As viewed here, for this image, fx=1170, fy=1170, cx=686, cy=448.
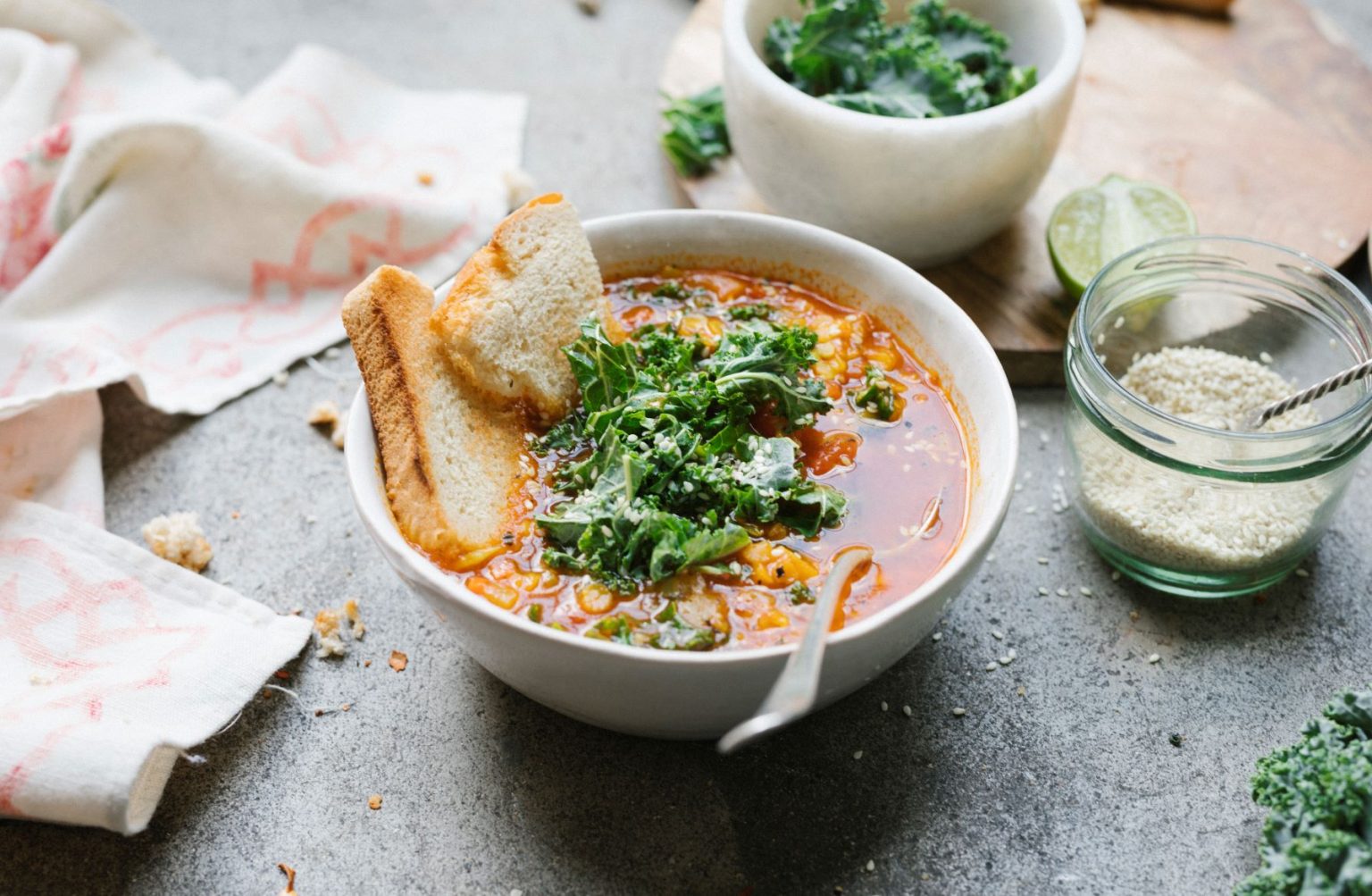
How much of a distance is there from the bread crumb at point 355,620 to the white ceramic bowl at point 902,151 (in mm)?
1826

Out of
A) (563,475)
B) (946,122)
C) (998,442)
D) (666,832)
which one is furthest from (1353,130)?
(666,832)

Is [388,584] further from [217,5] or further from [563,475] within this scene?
[217,5]

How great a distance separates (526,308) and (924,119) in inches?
54.7

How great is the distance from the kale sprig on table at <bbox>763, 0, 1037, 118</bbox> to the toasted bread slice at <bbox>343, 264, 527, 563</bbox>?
1610 mm

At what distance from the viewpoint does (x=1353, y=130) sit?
4.25 meters

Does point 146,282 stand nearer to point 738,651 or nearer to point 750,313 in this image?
point 750,313

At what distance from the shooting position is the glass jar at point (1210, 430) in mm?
2842

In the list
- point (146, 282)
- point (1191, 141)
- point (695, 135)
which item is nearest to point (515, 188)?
point (695, 135)

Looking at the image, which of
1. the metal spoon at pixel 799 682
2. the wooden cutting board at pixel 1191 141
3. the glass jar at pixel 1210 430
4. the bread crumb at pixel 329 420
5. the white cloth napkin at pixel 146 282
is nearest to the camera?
the metal spoon at pixel 799 682

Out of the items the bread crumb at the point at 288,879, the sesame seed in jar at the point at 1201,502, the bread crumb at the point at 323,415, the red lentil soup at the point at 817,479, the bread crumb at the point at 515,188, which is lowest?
the bread crumb at the point at 288,879

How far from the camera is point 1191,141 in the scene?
165 inches

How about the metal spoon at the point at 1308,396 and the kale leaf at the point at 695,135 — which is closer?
the metal spoon at the point at 1308,396

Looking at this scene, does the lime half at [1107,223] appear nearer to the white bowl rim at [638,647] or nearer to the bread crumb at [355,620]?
the white bowl rim at [638,647]

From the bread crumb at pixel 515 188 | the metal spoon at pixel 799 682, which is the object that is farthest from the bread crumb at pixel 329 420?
the metal spoon at pixel 799 682
